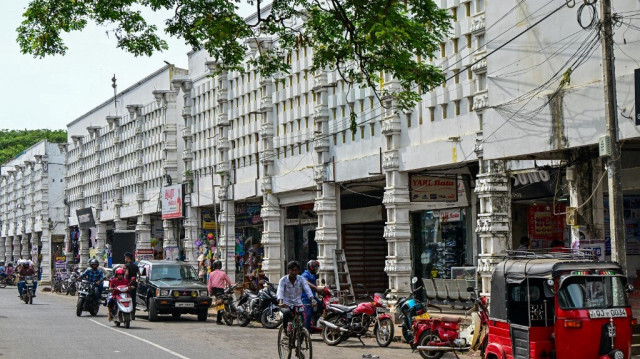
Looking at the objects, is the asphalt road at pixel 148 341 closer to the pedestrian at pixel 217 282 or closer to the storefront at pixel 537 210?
the pedestrian at pixel 217 282

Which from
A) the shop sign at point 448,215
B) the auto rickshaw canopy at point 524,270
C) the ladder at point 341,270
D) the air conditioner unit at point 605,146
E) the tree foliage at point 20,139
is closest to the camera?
the auto rickshaw canopy at point 524,270

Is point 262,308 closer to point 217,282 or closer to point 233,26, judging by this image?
point 217,282

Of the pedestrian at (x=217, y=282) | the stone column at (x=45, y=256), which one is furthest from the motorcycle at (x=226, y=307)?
the stone column at (x=45, y=256)

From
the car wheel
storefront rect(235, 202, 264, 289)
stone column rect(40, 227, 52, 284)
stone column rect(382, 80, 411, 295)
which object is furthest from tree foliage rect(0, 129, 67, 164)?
stone column rect(382, 80, 411, 295)

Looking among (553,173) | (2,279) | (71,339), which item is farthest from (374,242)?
(2,279)

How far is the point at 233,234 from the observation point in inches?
1702

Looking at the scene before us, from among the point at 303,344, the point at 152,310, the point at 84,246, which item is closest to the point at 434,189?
the point at 152,310

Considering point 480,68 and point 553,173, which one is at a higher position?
point 480,68

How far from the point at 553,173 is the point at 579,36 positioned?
5.23 meters

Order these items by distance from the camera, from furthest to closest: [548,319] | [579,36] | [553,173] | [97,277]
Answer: [97,277] < [553,173] < [579,36] < [548,319]

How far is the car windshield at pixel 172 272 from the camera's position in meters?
28.8

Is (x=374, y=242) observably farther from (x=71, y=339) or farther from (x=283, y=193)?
(x=71, y=339)

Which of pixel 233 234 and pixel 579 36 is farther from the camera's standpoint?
Answer: pixel 233 234

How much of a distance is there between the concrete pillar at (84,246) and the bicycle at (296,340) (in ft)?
173
